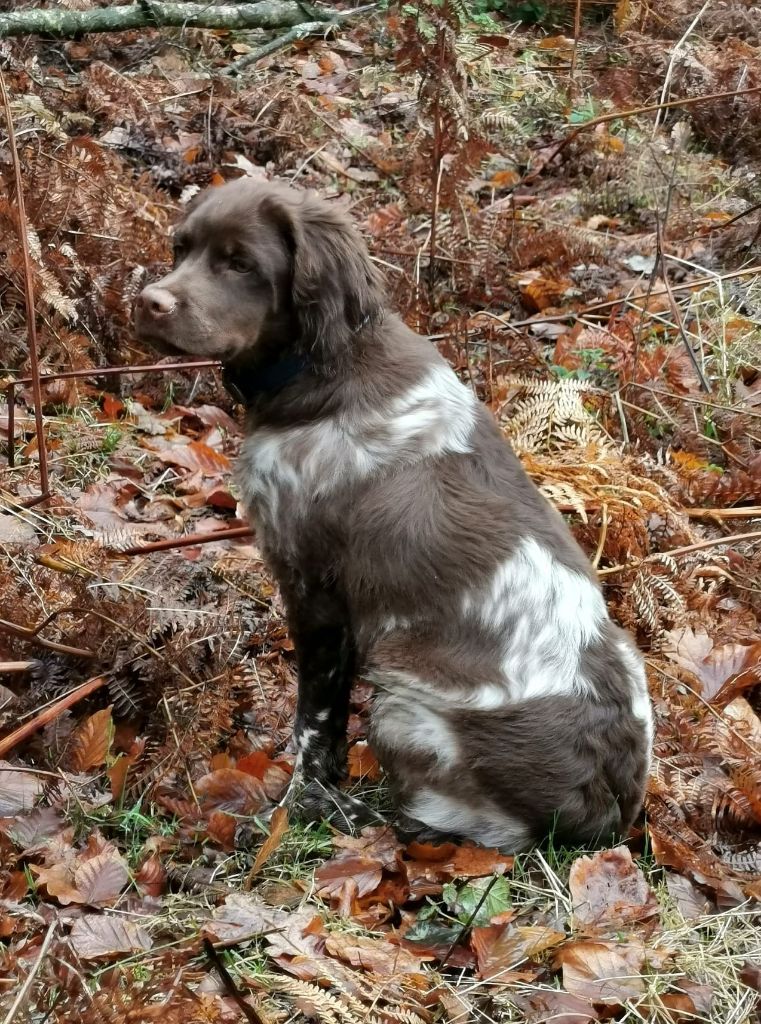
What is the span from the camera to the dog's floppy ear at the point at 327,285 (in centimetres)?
367

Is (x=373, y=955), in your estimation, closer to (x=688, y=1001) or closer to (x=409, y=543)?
(x=688, y=1001)

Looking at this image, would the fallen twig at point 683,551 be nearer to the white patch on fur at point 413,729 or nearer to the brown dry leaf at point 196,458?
the white patch on fur at point 413,729

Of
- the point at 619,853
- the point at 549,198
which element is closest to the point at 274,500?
the point at 619,853

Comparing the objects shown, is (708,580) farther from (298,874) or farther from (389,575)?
(298,874)

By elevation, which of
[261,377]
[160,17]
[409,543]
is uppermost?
[160,17]

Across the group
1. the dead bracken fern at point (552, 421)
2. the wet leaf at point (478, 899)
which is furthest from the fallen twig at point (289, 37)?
the wet leaf at point (478, 899)

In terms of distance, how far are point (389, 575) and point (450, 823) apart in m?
0.88

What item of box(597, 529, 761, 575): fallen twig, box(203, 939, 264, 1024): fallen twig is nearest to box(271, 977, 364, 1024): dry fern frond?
box(203, 939, 264, 1024): fallen twig

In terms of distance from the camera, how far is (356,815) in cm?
396

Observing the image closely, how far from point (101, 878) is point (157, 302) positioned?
1.89 meters

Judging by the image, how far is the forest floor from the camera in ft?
10.1

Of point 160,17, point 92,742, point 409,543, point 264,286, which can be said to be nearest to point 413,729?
point 409,543

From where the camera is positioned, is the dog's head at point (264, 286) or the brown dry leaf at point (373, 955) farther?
the dog's head at point (264, 286)

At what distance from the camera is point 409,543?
11.9ft
